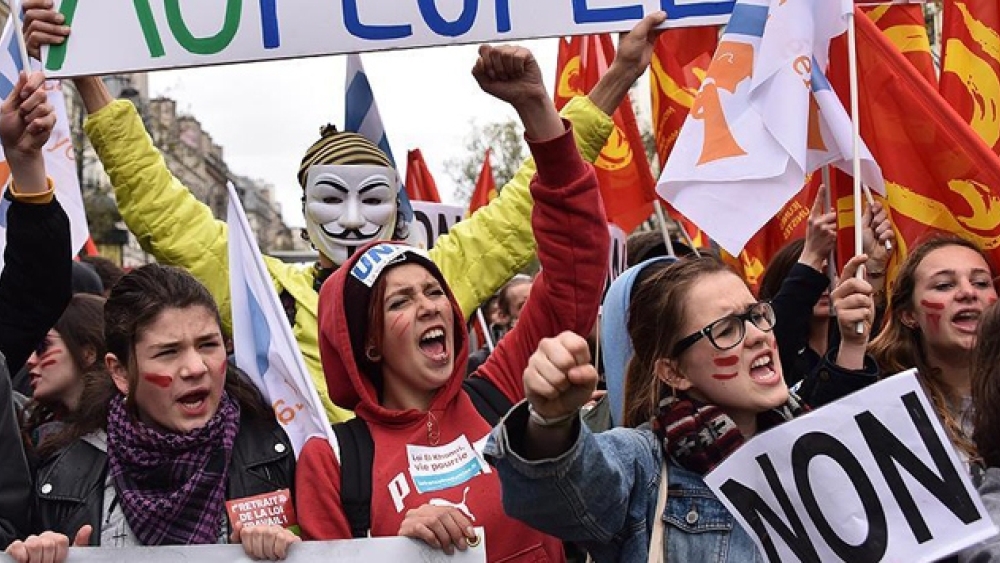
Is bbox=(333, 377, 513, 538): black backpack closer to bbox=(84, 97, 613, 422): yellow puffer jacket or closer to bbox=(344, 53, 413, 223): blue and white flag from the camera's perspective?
bbox=(84, 97, 613, 422): yellow puffer jacket

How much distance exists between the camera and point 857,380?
340 centimetres

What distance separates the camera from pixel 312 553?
119 inches

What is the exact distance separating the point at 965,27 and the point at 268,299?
2922 millimetres

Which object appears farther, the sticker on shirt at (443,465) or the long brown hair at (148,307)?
the long brown hair at (148,307)

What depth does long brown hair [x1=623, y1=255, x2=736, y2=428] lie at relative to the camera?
3.16 m

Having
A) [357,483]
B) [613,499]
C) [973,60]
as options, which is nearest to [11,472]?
[357,483]

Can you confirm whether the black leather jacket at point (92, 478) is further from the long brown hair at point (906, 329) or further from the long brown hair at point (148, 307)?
the long brown hair at point (906, 329)

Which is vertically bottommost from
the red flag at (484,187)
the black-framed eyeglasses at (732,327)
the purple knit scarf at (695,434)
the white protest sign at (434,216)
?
the red flag at (484,187)

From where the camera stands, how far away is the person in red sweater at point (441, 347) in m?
3.20

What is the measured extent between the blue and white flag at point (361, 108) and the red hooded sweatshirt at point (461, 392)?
2.05m

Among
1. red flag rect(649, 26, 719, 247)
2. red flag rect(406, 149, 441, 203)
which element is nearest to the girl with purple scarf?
red flag rect(649, 26, 719, 247)

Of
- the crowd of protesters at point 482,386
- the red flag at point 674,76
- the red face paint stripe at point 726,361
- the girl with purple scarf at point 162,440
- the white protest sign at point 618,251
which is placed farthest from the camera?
the white protest sign at point 618,251

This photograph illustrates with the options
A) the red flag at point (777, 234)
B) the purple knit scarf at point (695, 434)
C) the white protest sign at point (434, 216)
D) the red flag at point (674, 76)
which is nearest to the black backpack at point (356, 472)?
the purple knit scarf at point (695, 434)

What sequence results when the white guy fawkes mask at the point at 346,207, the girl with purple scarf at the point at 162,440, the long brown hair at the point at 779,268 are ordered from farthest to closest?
the long brown hair at the point at 779,268
the white guy fawkes mask at the point at 346,207
the girl with purple scarf at the point at 162,440
